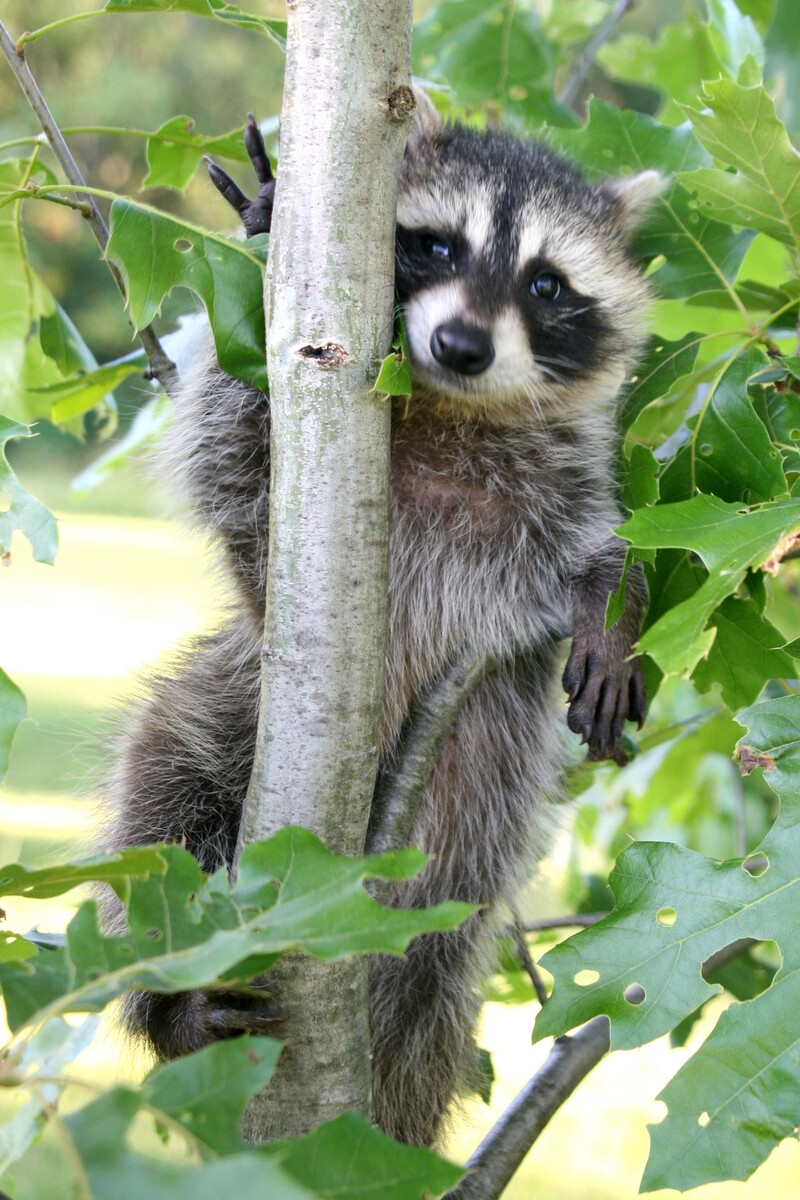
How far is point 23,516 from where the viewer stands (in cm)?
143

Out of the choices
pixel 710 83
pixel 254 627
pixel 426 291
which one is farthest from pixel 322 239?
pixel 254 627

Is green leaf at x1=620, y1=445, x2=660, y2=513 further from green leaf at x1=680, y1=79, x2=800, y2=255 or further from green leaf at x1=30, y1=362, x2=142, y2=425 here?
green leaf at x1=30, y1=362, x2=142, y2=425

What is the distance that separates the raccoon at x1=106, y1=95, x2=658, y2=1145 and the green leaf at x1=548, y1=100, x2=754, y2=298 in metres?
0.06

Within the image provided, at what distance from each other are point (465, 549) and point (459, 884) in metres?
0.64

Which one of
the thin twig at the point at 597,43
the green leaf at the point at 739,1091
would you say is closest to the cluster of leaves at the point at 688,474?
the green leaf at the point at 739,1091

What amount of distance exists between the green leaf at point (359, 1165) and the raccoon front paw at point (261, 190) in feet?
4.15

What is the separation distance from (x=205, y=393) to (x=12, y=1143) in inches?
60.7

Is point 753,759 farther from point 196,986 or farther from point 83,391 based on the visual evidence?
point 83,391

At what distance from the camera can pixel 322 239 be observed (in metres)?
1.35

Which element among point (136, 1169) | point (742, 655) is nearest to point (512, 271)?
point (742, 655)

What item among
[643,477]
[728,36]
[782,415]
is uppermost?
[728,36]

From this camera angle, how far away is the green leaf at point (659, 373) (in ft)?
6.13

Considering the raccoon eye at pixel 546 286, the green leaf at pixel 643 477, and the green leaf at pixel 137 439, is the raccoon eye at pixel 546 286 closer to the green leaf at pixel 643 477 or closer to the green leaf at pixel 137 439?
the green leaf at pixel 643 477

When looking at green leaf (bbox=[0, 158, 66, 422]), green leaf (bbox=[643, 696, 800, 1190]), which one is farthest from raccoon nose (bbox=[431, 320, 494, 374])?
green leaf (bbox=[643, 696, 800, 1190])
